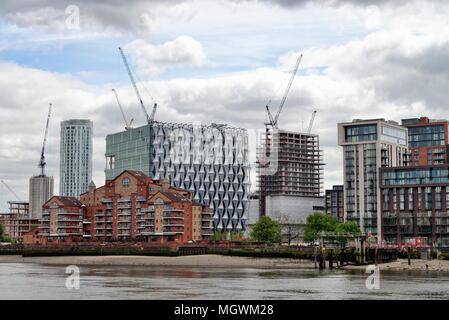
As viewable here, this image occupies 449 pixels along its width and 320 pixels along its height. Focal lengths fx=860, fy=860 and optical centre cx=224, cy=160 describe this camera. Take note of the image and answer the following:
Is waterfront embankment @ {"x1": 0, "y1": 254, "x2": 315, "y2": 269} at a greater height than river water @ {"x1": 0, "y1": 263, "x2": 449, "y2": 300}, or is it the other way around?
river water @ {"x1": 0, "y1": 263, "x2": 449, "y2": 300}

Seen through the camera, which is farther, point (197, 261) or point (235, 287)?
point (197, 261)

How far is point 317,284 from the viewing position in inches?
4257
